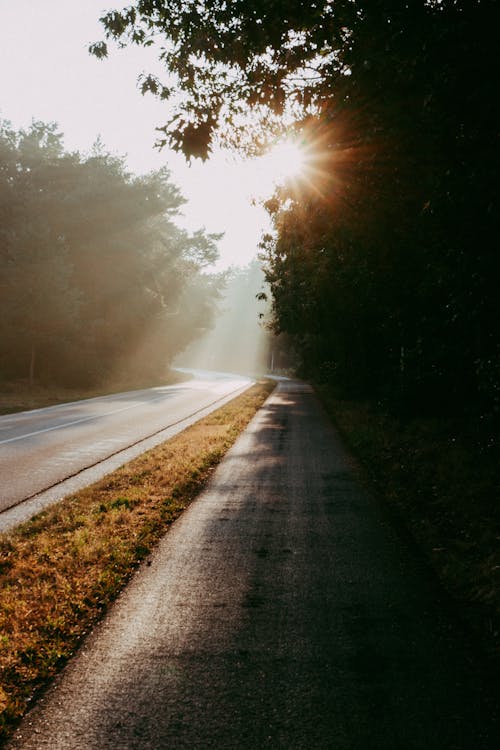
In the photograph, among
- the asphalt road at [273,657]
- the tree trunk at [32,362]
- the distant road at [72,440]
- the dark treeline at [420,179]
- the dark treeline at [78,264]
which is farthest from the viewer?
the tree trunk at [32,362]

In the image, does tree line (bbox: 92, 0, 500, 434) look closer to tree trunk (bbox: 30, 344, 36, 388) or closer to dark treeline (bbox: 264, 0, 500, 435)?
dark treeline (bbox: 264, 0, 500, 435)

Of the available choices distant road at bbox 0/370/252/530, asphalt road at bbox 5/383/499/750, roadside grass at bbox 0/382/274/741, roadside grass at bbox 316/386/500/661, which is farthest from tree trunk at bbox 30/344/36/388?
asphalt road at bbox 5/383/499/750

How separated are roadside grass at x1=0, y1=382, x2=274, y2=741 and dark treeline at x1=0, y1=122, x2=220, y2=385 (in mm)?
21902

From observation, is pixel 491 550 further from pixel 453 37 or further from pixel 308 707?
pixel 453 37

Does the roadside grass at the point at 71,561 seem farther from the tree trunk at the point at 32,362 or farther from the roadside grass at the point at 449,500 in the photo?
the tree trunk at the point at 32,362

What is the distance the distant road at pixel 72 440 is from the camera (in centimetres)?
803

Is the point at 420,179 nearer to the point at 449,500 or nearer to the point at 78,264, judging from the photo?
the point at 449,500

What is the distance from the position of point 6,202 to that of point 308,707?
33187 mm

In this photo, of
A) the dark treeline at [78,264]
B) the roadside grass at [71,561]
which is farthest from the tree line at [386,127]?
the dark treeline at [78,264]

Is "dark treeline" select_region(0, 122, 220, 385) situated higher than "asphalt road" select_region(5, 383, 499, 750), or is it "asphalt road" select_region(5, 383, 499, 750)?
"dark treeline" select_region(0, 122, 220, 385)

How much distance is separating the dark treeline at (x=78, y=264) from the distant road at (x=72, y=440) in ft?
31.5

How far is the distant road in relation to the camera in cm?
803

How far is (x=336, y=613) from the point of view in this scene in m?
3.95

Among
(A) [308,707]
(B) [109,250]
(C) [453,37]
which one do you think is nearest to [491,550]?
(A) [308,707]
